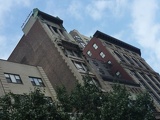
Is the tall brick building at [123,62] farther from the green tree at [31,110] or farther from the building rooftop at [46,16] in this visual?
the green tree at [31,110]

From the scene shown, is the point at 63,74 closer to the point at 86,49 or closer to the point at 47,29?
the point at 47,29

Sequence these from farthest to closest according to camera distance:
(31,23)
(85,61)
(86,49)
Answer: (86,49) < (31,23) < (85,61)

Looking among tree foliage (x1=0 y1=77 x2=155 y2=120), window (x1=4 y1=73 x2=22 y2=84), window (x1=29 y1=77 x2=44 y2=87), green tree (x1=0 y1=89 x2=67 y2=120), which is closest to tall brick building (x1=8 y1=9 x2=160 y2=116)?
window (x1=29 y1=77 x2=44 y2=87)

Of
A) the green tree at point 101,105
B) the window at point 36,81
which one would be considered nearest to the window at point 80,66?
the window at point 36,81

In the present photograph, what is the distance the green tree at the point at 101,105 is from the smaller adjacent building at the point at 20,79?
8.57 meters

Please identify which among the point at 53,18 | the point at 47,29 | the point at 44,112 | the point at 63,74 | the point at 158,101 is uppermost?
the point at 53,18

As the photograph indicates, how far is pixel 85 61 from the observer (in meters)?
43.7

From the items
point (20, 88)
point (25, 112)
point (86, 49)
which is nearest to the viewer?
point (25, 112)

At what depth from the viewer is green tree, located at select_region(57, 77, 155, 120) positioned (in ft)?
72.5

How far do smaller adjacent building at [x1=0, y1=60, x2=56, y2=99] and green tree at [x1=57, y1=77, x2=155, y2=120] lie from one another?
337 inches

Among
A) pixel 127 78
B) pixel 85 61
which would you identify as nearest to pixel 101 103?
pixel 85 61

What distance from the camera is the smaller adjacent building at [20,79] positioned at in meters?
31.5

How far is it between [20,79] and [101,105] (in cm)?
1400

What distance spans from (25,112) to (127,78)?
36.3 meters
